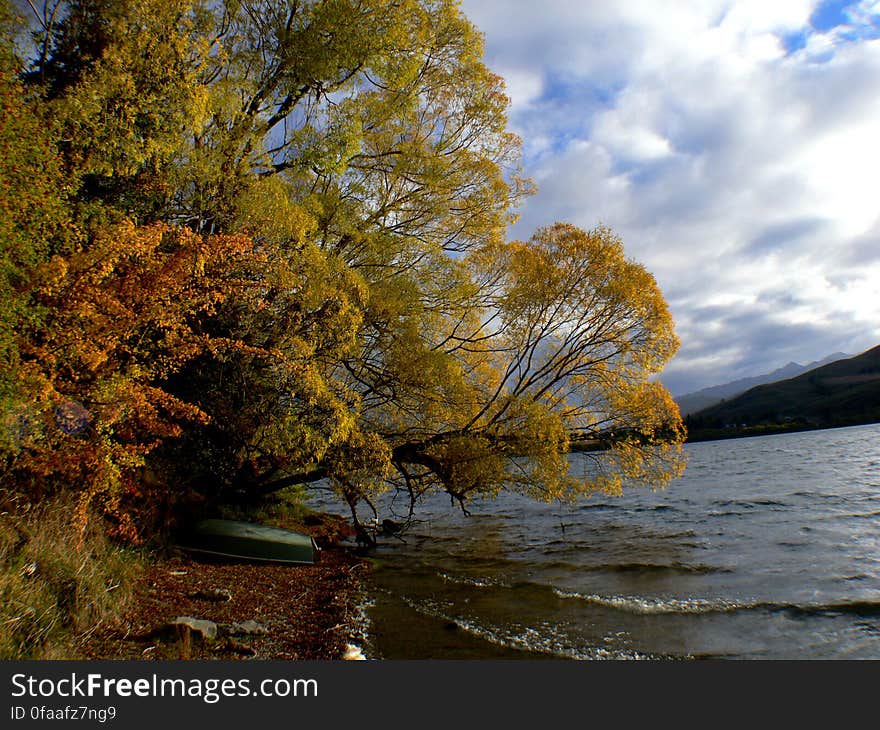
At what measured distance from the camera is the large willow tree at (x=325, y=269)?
8.08 m

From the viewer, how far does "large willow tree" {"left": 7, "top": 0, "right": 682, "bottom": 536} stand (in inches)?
318

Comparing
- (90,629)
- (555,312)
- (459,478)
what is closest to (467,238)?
(555,312)

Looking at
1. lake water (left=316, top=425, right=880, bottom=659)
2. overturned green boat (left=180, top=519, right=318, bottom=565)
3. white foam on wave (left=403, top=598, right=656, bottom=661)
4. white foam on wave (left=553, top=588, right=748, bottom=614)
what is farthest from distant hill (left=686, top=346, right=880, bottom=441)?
white foam on wave (left=403, top=598, right=656, bottom=661)

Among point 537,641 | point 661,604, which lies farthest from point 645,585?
point 537,641

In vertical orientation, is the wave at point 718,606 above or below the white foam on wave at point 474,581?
below

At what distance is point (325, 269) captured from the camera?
10.2 m

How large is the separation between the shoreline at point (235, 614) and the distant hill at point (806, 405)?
3943 inches

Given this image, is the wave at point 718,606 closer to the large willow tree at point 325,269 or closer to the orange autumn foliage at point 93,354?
the large willow tree at point 325,269

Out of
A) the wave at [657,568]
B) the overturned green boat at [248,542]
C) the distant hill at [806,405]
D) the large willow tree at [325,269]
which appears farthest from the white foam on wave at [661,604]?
the distant hill at [806,405]

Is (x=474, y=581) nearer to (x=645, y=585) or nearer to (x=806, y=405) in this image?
(x=645, y=585)

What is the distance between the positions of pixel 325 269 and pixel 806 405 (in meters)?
129

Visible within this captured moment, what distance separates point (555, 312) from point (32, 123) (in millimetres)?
12196

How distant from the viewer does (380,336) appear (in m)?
13.2

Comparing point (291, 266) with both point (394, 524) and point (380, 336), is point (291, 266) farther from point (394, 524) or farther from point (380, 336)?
point (394, 524)
